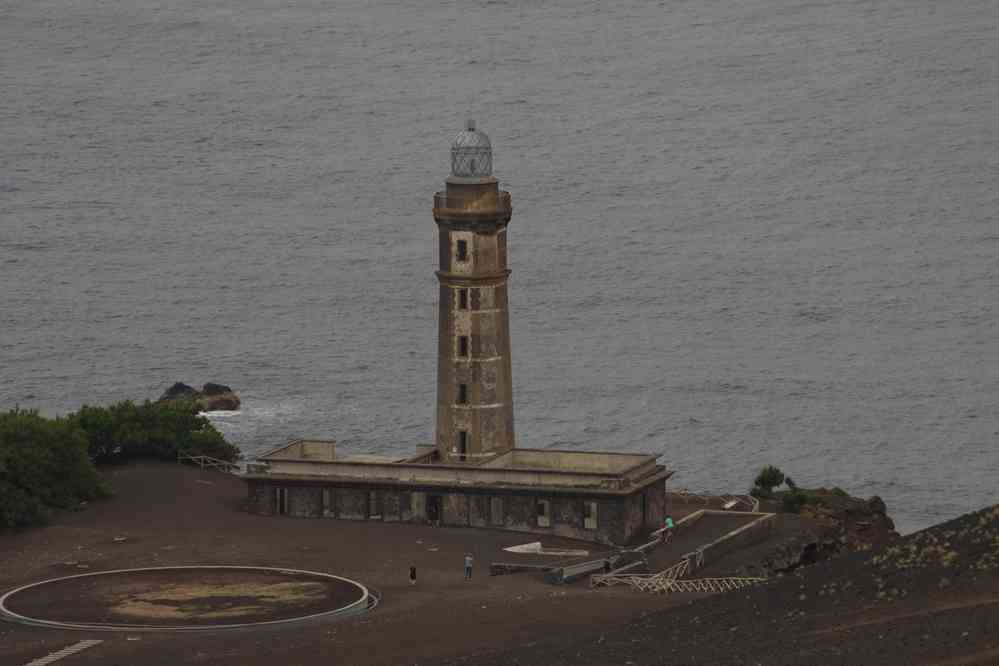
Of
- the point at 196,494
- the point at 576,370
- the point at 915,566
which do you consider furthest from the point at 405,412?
the point at 915,566

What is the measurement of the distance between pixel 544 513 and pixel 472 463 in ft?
15.8

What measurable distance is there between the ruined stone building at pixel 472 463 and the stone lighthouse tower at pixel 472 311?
4cm

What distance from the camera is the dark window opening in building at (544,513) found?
11862 centimetres

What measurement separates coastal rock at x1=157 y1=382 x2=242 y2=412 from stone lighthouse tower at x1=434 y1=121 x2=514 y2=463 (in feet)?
157

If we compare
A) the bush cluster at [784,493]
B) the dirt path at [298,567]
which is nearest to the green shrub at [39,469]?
the dirt path at [298,567]

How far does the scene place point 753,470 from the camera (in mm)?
161875

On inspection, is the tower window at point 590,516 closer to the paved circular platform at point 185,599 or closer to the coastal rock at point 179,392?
Result: the paved circular platform at point 185,599

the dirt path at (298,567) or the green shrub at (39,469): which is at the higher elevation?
the green shrub at (39,469)

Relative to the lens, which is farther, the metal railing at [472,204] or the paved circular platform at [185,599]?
the metal railing at [472,204]

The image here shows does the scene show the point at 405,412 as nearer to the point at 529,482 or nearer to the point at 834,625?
the point at 529,482

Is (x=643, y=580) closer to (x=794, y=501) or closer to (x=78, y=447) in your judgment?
(x=794, y=501)

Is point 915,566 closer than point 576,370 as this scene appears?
Yes

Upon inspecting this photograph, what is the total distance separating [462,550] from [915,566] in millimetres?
29323

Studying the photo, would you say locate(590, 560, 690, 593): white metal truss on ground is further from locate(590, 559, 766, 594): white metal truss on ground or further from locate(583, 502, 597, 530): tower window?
locate(583, 502, 597, 530): tower window
